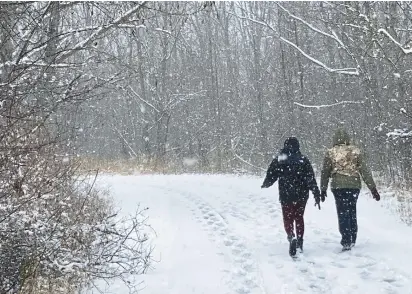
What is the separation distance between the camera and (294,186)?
26.2 feet

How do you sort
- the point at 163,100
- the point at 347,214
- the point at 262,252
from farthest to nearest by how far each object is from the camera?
the point at 163,100
the point at 262,252
the point at 347,214

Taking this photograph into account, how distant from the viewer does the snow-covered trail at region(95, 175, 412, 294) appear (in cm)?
636

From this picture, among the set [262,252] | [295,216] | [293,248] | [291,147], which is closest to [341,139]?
[291,147]

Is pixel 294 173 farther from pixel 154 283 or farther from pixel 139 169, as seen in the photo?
pixel 139 169

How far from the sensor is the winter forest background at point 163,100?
5.22 metres

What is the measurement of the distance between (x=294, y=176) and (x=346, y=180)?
0.81m

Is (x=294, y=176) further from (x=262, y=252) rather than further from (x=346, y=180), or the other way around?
(x=262, y=252)

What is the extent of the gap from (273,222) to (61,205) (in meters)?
5.74

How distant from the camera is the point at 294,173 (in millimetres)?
8094

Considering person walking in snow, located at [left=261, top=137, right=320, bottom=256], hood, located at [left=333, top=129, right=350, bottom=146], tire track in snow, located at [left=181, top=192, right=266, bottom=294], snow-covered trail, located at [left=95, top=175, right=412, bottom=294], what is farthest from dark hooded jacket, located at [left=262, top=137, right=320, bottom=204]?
tire track in snow, located at [left=181, top=192, right=266, bottom=294]

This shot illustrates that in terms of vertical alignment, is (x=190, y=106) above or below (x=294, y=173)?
above

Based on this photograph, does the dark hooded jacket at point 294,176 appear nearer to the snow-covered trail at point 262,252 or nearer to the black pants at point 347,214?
the black pants at point 347,214

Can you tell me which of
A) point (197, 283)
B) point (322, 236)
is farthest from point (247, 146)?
point (197, 283)

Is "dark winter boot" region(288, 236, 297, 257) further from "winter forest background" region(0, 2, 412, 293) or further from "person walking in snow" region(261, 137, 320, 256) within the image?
"winter forest background" region(0, 2, 412, 293)
